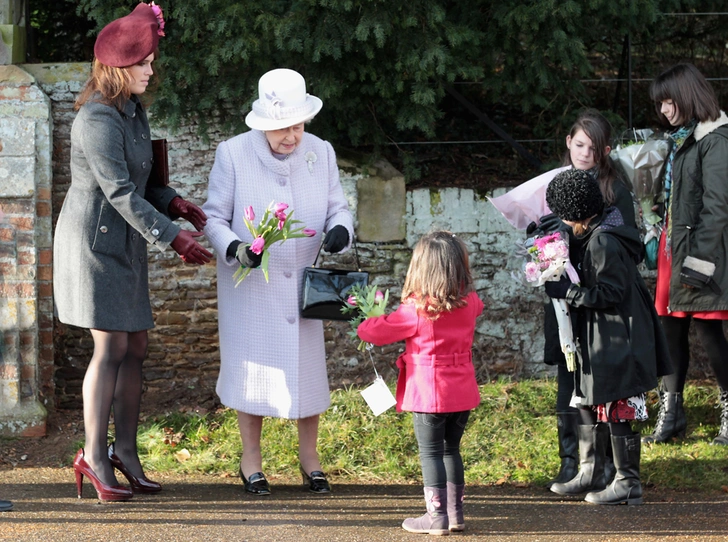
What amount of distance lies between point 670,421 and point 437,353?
6.73 feet

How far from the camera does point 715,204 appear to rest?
516 cm

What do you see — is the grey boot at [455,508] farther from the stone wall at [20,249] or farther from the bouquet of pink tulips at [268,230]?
the stone wall at [20,249]

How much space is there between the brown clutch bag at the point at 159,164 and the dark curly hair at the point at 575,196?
1842mm

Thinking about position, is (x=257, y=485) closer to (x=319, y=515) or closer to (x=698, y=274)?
(x=319, y=515)

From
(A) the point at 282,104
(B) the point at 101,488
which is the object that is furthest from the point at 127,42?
(B) the point at 101,488

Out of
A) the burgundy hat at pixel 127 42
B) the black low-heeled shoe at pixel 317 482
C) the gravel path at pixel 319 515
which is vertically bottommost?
the gravel path at pixel 319 515

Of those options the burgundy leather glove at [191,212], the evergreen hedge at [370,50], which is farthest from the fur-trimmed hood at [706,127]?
the burgundy leather glove at [191,212]

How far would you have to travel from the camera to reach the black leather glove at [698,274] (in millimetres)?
5156

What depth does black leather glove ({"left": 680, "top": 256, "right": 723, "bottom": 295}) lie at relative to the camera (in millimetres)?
5156

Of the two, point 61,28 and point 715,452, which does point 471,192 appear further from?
point 61,28

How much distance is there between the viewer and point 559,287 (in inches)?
177

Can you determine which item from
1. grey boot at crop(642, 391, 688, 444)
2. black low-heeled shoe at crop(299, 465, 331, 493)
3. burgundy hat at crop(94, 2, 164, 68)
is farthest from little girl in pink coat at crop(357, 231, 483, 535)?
grey boot at crop(642, 391, 688, 444)

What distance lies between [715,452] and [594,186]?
1.82 metres

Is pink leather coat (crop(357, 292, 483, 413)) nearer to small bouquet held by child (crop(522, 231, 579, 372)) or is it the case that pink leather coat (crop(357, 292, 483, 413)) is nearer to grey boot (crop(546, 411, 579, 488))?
small bouquet held by child (crop(522, 231, 579, 372))
